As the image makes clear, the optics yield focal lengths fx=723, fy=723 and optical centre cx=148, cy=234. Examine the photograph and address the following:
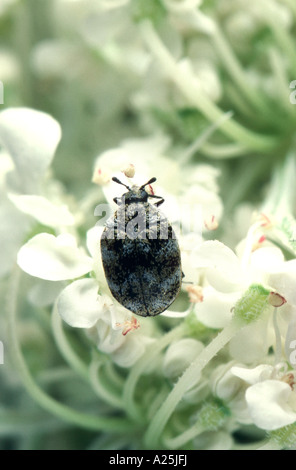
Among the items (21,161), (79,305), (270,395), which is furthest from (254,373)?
(21,161)

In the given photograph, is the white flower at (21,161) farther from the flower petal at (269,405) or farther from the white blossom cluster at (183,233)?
the flower petal at (269,405)

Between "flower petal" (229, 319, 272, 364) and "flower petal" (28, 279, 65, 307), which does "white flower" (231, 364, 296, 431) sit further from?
"flower petal" (28, 279, 65, 307)

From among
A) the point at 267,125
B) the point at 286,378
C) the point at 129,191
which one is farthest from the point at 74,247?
the point at 267,125

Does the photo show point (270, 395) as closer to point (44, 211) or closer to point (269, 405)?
point (269, 405)

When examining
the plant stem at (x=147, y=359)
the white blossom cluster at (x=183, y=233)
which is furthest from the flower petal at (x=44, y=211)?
the plant stem at (x=147, y=359)

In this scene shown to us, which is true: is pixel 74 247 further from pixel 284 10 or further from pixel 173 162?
pixel 284 10
